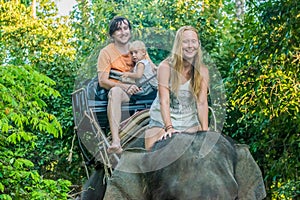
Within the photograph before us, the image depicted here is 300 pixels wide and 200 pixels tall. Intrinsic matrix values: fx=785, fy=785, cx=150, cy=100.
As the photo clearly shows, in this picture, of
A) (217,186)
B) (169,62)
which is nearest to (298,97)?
(169,62)

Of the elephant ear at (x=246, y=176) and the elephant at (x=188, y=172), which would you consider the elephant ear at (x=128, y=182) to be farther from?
the elephant ear at (x=246, y=176)

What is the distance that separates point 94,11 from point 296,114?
176 inches

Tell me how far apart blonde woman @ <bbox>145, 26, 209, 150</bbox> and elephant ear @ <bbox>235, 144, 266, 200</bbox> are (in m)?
0.28

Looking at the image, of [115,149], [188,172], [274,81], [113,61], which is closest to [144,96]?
[113,61]

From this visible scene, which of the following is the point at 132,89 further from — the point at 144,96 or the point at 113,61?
the point at 113,61

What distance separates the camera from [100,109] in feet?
15.3

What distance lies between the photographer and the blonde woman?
340 cm

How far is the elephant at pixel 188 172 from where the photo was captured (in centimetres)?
296

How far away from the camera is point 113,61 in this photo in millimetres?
4719

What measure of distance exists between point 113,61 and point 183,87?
1.34 metres

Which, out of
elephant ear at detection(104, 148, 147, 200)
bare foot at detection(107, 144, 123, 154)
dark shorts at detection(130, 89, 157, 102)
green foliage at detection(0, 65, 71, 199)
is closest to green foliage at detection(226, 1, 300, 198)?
green foliage at detection(0, 65, 71, 199)

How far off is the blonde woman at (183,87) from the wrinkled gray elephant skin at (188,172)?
21 centimetres

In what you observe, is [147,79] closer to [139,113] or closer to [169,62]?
[139,113]

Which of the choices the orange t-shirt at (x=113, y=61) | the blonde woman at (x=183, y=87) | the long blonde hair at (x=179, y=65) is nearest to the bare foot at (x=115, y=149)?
the orange t-shirt at (x=113, y=61)
